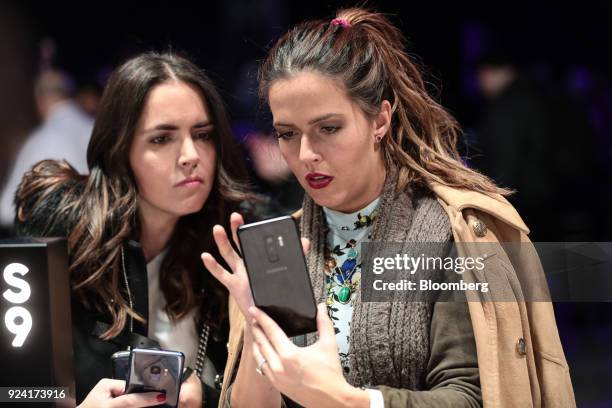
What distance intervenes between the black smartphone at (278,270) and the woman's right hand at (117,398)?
1.59ft

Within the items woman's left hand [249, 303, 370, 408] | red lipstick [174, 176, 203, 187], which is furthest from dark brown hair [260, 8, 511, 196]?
woman's left hand [249, 303, 370, 408]

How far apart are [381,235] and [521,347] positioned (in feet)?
1.48

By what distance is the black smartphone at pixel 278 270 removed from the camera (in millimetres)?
1859

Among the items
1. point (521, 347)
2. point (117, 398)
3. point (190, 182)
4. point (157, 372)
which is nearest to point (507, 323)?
point (521, 347)

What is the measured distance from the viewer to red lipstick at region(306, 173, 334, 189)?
2230 millimetres

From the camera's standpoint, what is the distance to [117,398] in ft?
7.16

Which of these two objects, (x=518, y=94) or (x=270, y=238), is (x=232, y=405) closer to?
(x=270, y=238)

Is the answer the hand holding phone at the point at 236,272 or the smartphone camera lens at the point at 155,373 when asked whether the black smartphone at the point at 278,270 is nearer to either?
the hand holding phone at the point at 236,272

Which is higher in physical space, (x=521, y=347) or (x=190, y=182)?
(x=190, y=182)

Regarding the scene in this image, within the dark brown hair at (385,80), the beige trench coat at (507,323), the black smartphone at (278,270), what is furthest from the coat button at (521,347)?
the black smartphone at (278,270)

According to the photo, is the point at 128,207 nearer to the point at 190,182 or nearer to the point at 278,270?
the point at 190,182

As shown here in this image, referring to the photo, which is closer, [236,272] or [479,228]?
[236,272]

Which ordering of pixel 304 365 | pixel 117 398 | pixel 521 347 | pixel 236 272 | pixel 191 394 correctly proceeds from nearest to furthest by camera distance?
pixel 304 365, pixel 236 272, pixel 521 347, pixel 117 398, pixel 191 394

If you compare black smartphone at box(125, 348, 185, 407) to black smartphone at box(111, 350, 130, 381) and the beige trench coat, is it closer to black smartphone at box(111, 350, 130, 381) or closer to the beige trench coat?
black smartphone at box(111, 350, 130, 381)
